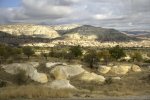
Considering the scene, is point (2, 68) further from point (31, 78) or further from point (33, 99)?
point (33, 99)

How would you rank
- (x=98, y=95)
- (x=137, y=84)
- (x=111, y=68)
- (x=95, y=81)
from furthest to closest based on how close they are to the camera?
(x=111, y=68), (x=95, y=81), (x=137, y=84), (x=98, y=95)

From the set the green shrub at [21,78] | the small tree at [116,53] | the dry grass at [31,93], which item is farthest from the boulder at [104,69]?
the small tree at [116,53]

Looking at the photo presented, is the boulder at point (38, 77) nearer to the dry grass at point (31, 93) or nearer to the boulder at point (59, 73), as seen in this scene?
the boulder at point (59, 73)

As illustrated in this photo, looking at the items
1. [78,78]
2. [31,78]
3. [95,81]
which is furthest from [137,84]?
[31,78]

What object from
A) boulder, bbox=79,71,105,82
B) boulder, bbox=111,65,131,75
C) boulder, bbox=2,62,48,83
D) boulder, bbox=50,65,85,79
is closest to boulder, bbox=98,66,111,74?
boulder, bbox=111,65,131,75

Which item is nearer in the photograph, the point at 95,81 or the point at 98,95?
the point at 98,95

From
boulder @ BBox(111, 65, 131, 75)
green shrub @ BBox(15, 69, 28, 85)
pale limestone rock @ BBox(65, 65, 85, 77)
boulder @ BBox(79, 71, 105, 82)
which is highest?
green shrub @ BBox(15, 69, 28, 85)

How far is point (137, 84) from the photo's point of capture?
46062 millimetres

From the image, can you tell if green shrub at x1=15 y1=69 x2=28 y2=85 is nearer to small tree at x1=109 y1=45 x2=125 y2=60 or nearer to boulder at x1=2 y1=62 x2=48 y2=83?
boulder at x1=2 y1=62 x2=48 y2=83

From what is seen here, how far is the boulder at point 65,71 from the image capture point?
171 feet

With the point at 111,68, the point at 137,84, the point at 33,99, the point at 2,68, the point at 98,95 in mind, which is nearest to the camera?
the point at 33,99

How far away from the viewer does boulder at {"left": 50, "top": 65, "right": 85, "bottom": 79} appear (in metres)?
52.3

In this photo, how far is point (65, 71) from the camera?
178ft

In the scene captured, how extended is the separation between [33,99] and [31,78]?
1515 cm
